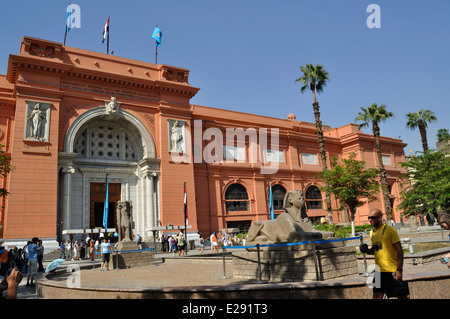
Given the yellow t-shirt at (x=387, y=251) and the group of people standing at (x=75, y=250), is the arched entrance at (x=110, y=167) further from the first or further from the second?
the yellow t-shirt at (x=387, y=251)

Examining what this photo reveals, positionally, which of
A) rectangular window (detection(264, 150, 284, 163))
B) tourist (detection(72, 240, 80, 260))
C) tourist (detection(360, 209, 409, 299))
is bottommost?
tourist (detection(72, 240, 80, 260))

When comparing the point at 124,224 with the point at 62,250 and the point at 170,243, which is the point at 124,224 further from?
the point at 62,250

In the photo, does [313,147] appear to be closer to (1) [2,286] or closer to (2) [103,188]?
(2) [103,188]

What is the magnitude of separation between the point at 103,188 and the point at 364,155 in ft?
97.9

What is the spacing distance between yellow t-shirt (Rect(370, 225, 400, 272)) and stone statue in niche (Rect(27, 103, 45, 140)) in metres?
22.3

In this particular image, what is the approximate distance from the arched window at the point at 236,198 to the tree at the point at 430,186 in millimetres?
13235

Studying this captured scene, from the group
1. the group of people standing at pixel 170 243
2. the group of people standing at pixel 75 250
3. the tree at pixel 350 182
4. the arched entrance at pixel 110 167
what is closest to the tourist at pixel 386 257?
the group of people standing at pixel 170 243

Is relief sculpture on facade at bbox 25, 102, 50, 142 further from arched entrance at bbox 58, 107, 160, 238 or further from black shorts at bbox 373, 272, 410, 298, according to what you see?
black shorts at bbox 373, 272, 410, 298

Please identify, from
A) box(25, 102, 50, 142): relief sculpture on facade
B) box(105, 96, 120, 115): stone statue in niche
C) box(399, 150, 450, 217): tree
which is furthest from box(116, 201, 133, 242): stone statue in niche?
box(399, 150, 450, 217): tree

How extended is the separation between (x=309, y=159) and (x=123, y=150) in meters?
20.8

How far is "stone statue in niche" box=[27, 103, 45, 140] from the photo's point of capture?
69.9 ft

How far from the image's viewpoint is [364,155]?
39469 mm

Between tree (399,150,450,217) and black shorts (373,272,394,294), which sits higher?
tree (399,150,450,217)

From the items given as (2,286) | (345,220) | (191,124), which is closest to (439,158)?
(345,220)
